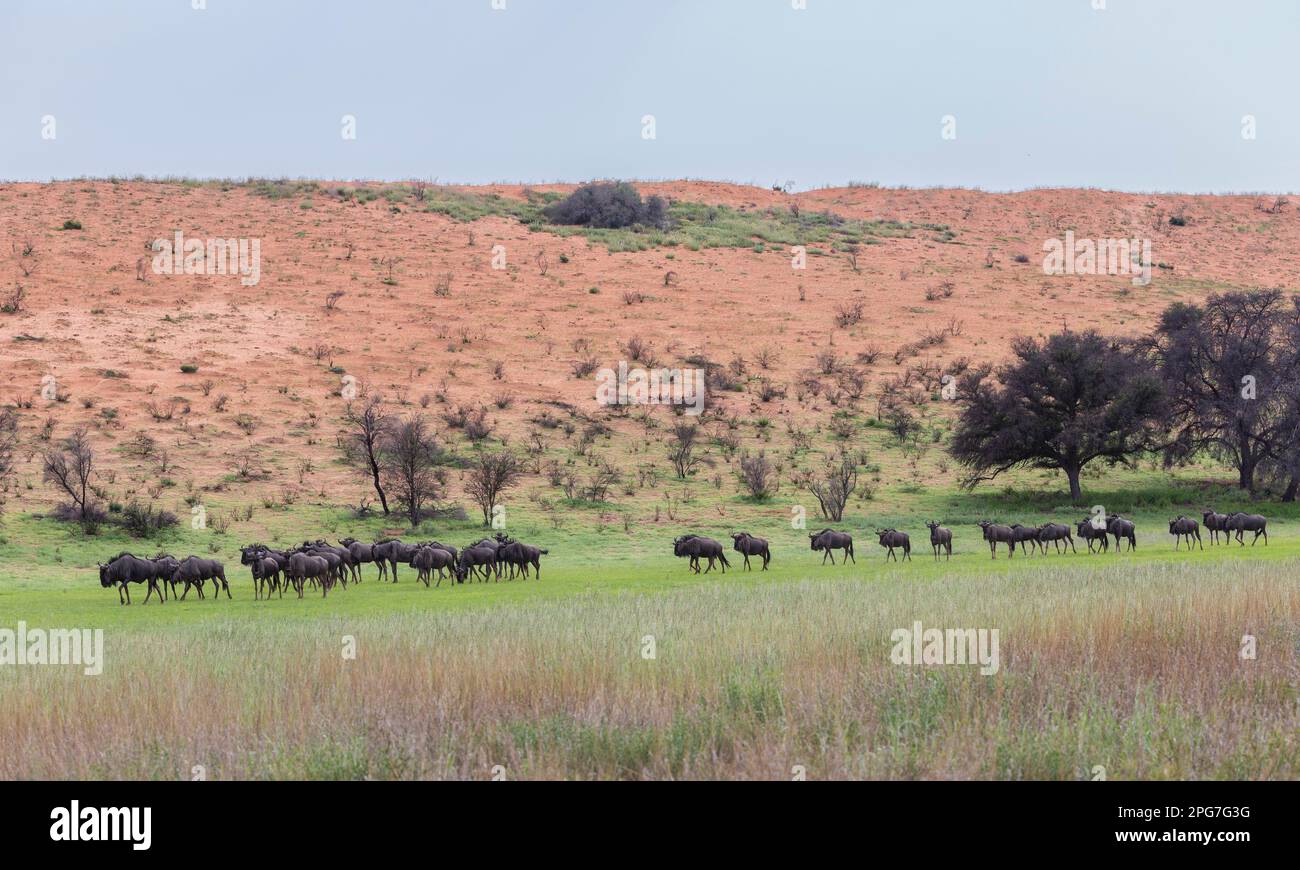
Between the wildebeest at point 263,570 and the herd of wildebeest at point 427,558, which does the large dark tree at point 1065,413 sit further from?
the wildebeest at point 263,570

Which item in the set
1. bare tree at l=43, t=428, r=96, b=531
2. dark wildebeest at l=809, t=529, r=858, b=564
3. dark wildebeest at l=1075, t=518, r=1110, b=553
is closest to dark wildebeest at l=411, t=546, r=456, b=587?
dark wildebeest at l=809, t=529, r=858, b=564

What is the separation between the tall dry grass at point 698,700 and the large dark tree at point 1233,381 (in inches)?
1409

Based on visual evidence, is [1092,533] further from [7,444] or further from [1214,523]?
[7,444]

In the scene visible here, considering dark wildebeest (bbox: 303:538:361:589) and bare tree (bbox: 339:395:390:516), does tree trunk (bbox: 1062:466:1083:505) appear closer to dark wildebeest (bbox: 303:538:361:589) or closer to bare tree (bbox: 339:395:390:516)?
bare tree (bbox: 339:395:390:516)

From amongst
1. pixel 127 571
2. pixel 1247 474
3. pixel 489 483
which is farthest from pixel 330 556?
pixel 1247 474

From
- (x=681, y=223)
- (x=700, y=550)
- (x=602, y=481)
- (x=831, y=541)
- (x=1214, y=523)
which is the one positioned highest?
(x=681, y=223)

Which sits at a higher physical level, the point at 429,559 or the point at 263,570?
the point at 263,570

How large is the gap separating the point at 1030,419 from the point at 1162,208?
8664 centimetres

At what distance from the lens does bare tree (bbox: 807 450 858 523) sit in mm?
42906

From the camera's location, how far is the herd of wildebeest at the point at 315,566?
86.4ft

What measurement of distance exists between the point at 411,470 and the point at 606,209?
65.9 m

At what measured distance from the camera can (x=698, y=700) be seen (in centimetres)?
1110

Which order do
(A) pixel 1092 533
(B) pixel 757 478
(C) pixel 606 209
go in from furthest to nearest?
(C) pixel 606 209
(B) pixel 757 478
(A) pixel 1092 533

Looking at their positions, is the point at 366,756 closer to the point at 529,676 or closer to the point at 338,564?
the point at 529,676
